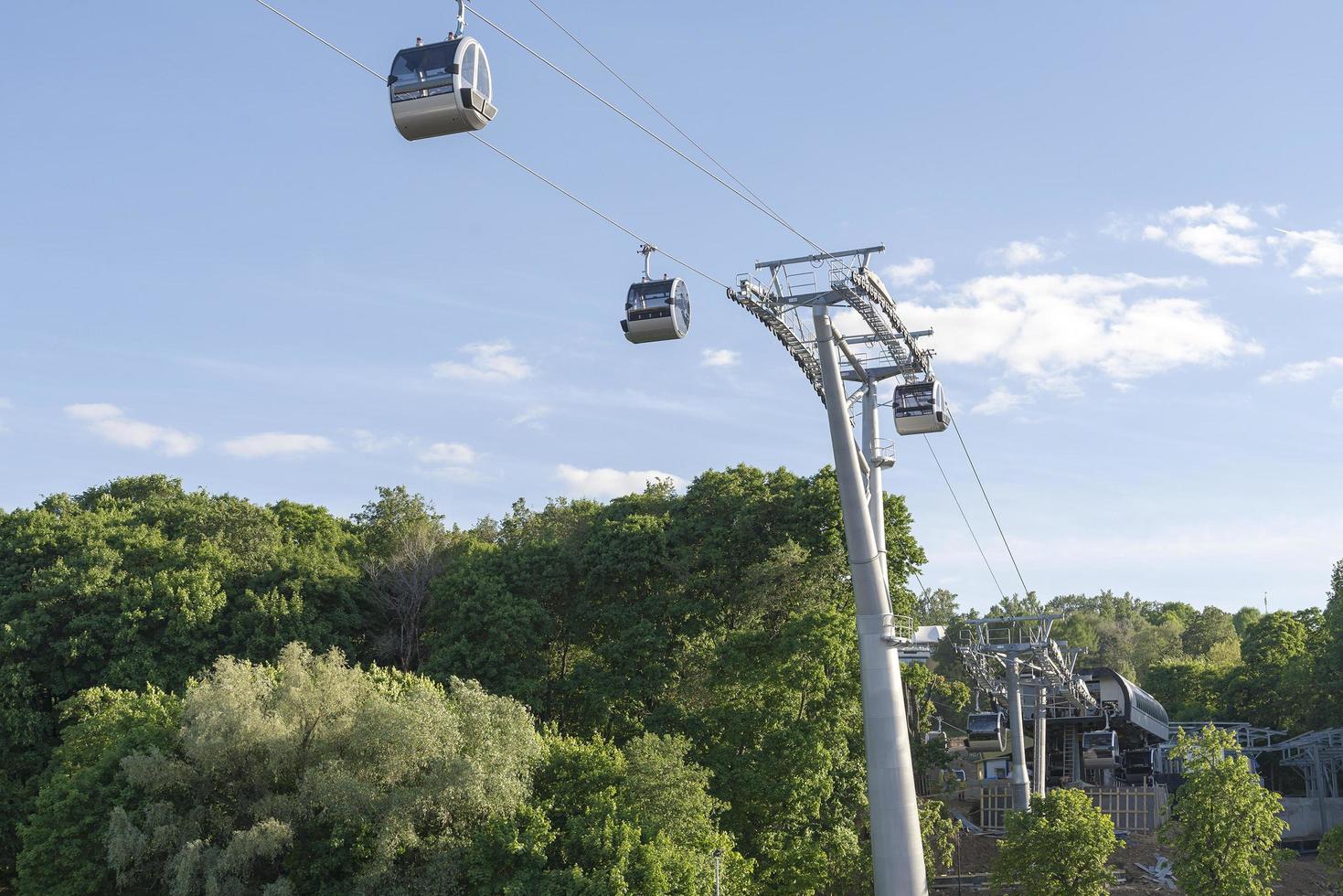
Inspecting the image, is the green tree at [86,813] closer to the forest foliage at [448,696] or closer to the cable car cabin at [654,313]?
the forest foliage at [448,696]

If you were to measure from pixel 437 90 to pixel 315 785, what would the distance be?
19.6 m

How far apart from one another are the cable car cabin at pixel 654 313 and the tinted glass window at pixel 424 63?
7852mm

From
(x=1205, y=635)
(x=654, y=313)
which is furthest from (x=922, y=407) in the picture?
(x=1205, y=635)

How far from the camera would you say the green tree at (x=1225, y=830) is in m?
30.5

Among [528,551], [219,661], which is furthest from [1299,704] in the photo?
[219,661]

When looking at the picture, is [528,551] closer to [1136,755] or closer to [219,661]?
[219,661]

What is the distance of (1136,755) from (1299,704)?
1432 cm

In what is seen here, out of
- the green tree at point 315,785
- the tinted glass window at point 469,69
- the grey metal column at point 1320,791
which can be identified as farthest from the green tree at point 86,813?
the grey metal column at point 1320,791

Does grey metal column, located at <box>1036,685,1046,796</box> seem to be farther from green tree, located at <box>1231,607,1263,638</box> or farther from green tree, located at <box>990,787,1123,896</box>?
green tree, located at <box>1231,607,1263,638</box>

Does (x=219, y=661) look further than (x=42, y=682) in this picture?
No

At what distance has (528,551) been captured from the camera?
45.2 meters

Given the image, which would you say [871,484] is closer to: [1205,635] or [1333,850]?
[1333,850]

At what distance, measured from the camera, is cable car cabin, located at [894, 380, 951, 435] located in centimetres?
2828

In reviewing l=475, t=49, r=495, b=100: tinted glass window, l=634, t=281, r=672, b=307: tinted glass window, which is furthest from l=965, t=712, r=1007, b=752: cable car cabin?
l=475, t=49, r=495, b=100: tinted glass window
